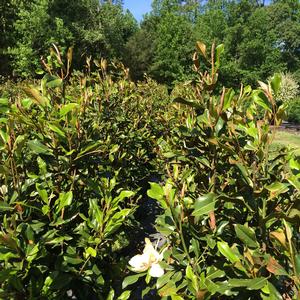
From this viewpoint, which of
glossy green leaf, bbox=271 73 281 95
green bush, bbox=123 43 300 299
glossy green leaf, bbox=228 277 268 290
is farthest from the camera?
glossy green leaf, bbox=271 73 281 95

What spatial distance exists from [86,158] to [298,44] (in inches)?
1790

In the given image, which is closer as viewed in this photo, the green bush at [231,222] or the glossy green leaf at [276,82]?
the green bush at [231,222]

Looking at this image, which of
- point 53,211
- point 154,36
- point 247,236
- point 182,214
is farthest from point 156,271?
point 154,36

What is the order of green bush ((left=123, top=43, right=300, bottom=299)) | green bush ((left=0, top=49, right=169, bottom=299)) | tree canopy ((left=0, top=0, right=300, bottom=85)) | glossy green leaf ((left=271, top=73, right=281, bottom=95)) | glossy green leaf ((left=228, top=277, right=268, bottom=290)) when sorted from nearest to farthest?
1. glossy green leaf ((left=228, top=277, right=268, bottom=290))
2. green bush ((left=123, top=43, right=300, bottom=299))
3. glossy green leaf ((left=271, top=73, right=281, bottom=95))
4. green bush ((left=0, top=49, right=169, bottom=299))
5. tree canopy ((left=0, top=0, right=300, bottom=85))

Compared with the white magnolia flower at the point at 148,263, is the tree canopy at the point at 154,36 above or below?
above

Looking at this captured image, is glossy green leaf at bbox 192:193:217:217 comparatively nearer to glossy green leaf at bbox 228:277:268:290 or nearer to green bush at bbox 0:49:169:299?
glossy green leaf at bbox 228:277:268:290

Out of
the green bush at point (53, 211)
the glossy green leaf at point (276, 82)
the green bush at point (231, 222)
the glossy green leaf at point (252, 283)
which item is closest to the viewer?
the glossy green leaf at point (252, 283)

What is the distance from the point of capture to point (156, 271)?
4.17 feet

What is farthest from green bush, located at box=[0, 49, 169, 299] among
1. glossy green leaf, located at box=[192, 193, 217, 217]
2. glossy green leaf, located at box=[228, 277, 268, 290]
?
glossy green leaf, located at box=[228, 277, 268, 290]

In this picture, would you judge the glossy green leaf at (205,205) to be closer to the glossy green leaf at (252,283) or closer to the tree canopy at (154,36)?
the glossy green leaf at (252,283)

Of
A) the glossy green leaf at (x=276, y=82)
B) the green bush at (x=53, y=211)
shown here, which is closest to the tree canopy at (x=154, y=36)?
the green bush at (x=53, y=211)

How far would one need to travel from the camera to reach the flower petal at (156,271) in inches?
49.8

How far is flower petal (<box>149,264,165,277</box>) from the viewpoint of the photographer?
1.26 meters

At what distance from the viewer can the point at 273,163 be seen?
1.53 m
